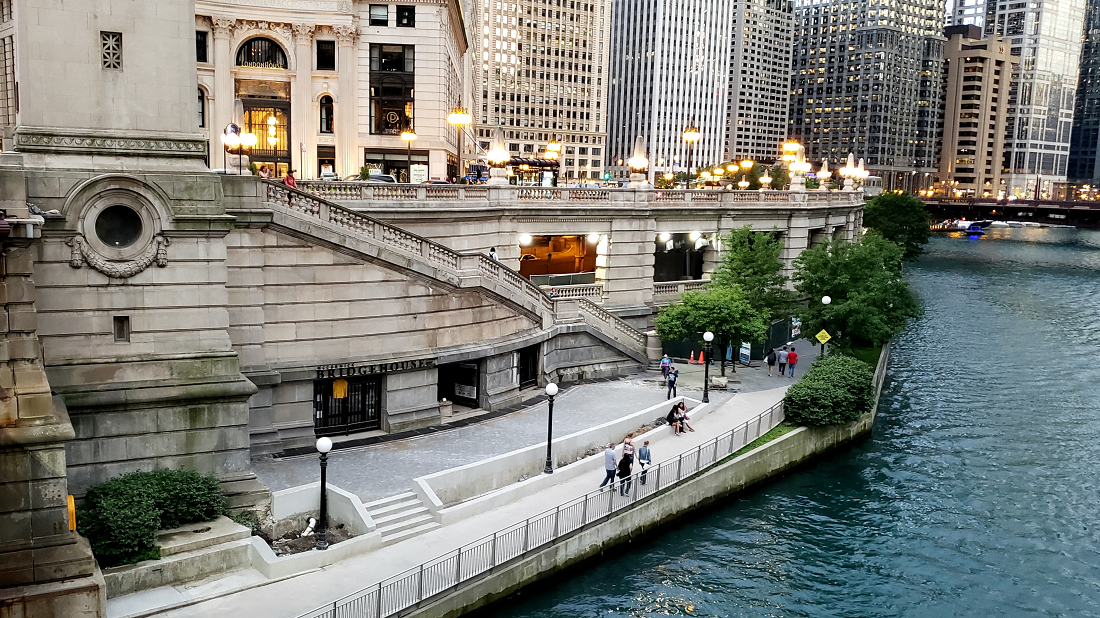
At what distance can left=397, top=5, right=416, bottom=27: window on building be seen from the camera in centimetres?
5550

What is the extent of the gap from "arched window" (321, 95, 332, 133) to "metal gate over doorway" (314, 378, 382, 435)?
29.0m

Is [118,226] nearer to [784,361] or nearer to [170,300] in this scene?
[170,300]

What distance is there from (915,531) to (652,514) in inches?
351

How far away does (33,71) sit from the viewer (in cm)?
2200

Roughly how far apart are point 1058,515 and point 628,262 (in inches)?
874

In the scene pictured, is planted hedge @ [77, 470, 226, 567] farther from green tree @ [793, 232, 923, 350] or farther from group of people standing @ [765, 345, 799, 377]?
green tree @ [793, 232, 923, 350]

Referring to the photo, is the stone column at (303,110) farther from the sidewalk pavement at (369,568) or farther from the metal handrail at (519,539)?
the metal handrail at (519,539)

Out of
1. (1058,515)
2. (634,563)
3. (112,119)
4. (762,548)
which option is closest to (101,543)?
(112,119)

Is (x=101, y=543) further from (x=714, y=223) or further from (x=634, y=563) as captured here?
(x=714, y=223)

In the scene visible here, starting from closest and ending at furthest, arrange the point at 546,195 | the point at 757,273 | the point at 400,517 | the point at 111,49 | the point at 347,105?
the point at 111,49 < the point at 400,517 < the point at 546,195 < the point at 757,273 < the point at 347,105

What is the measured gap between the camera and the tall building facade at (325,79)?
5266cm

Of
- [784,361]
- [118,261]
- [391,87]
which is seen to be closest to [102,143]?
[118,261]

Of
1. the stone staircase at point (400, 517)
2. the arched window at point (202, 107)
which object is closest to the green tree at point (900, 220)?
the arched window at point (202, 107)

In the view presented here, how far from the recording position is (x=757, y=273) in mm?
46594
